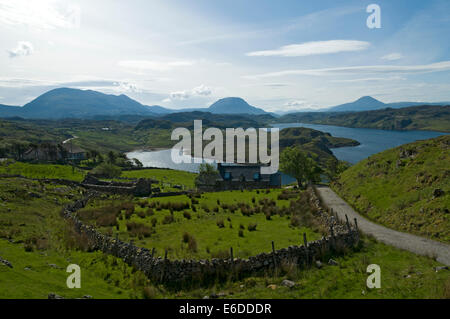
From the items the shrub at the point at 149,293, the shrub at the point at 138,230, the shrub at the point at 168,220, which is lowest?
the shrub at the point at 149,293

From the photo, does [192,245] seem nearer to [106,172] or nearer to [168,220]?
[168,220]

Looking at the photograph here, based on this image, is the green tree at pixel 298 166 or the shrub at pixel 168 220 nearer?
the shrub at pixel 168 220

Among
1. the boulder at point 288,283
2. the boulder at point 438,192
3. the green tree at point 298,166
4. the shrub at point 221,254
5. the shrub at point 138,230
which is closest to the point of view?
the boulder at point 288,283

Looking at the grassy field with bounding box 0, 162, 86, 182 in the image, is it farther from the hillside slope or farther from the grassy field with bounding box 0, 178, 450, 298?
the hillside slope

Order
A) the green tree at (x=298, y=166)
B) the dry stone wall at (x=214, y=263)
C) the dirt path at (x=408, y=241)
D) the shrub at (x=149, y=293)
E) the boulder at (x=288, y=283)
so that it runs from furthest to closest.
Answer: the green tree at (x=298, y=166)
the dirt path at (x=408, y=241)
the dry stone wall at (x=214, y=263)
the boulder at (x=288, y=283)
the shrub at (x=149, y=293)

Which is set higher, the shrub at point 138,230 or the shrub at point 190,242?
the shrub at point 190,242

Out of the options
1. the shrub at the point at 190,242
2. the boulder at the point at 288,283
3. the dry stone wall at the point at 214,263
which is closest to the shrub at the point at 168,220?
the shrub at the point at 190,242

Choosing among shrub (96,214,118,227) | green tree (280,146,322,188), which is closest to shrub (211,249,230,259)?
Result: shrub (96,214,118,227)

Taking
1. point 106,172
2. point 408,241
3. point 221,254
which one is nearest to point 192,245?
point 221,254

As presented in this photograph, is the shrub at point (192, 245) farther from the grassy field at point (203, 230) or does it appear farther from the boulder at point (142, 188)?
the boulder at point (142, 188)
